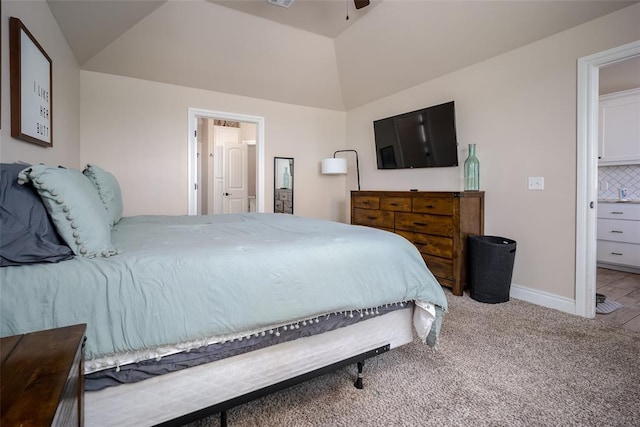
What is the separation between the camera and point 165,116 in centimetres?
386

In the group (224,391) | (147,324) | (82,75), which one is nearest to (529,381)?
(224,391)

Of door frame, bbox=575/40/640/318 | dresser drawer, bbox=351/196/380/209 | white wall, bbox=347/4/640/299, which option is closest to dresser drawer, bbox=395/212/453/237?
dresser drawer, bbox=351/196/380/209

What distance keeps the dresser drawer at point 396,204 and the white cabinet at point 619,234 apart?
2877 mm

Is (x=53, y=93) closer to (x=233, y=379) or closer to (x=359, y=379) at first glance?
(x=233, y=379)

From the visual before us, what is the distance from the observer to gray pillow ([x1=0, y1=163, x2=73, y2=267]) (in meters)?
0.94

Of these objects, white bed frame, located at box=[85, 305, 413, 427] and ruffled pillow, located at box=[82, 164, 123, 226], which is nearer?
white bed frame, located at box=[85, 305, 413, 427]

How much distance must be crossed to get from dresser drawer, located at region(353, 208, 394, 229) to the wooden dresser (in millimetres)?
15

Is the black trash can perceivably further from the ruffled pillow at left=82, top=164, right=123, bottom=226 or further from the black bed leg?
the ruffled pillow at left=82, top=164, right=123, bottom=226

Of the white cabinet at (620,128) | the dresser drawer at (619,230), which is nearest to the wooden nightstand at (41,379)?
the dresser drawer at (619,230)

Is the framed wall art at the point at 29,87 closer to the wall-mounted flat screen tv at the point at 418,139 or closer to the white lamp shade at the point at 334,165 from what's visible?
the white lamp shade at the point at 334,165

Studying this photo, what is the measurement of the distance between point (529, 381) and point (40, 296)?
2.17 meters

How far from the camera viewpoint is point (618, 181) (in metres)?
4.28

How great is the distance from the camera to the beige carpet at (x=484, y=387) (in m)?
1.38

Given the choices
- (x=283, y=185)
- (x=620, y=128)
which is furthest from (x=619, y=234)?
(x=283, y=185)
